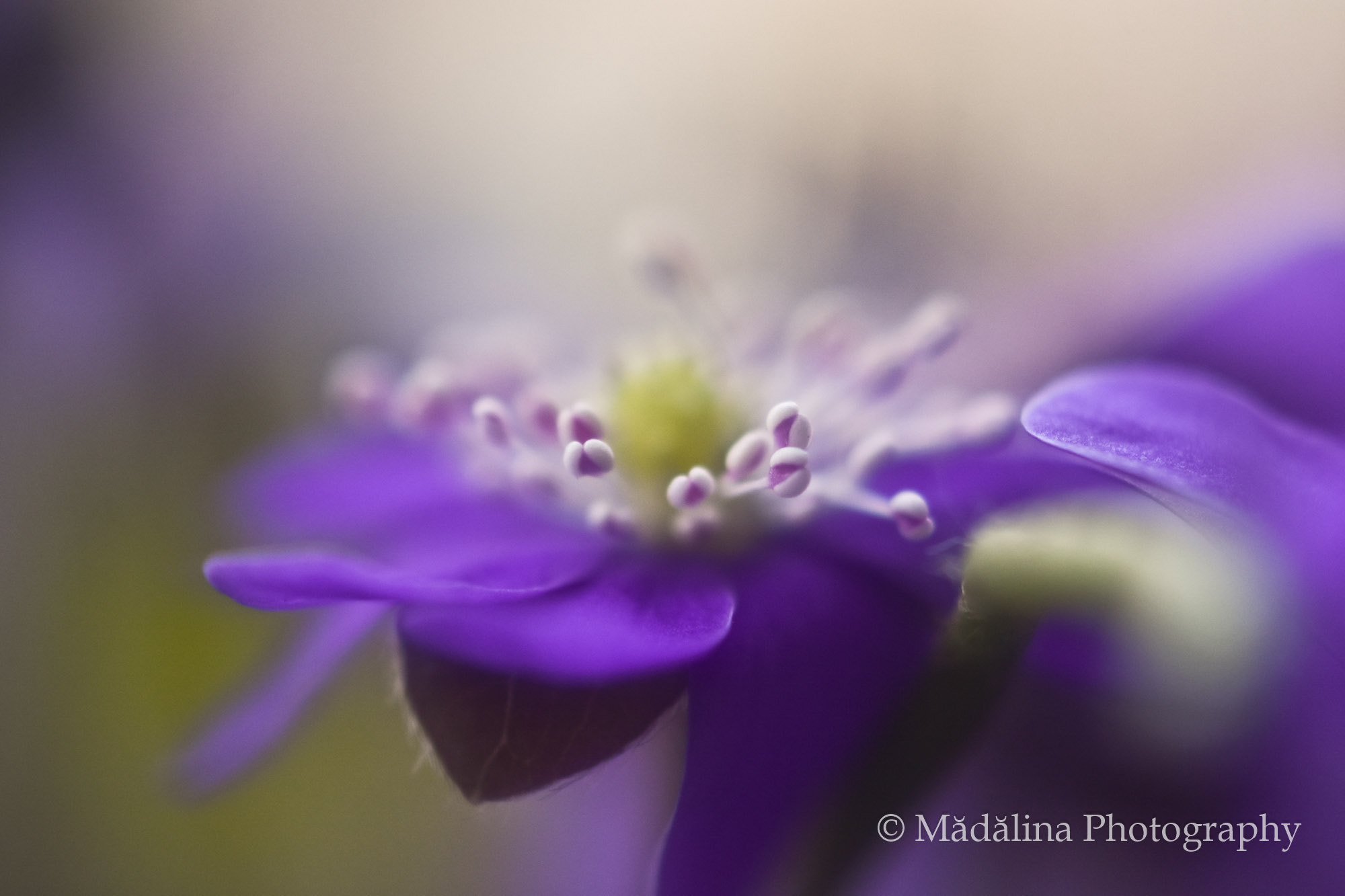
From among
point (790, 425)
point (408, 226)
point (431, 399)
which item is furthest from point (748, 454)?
point (408, 226)

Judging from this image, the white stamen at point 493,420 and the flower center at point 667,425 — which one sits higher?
the white stamen at point 493,420

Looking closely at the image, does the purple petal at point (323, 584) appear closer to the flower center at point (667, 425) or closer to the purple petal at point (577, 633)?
the purple petal at point (577, 633)

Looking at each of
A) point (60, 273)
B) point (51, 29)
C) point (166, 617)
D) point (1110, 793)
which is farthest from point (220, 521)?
point (1110, 793)

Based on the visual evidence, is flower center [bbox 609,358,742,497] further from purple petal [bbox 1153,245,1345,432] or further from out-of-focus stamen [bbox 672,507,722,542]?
purple petal [bbox 1153,245,1345,432]

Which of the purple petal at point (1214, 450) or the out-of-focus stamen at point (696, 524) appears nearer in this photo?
the purple petal at point (1214, 450)

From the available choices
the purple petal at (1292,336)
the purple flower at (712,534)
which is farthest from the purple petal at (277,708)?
the purple petal at (1292,336)

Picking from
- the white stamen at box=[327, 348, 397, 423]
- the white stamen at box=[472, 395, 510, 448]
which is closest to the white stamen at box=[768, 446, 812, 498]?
the white stamen at box=[472, 395, 510, 448]
